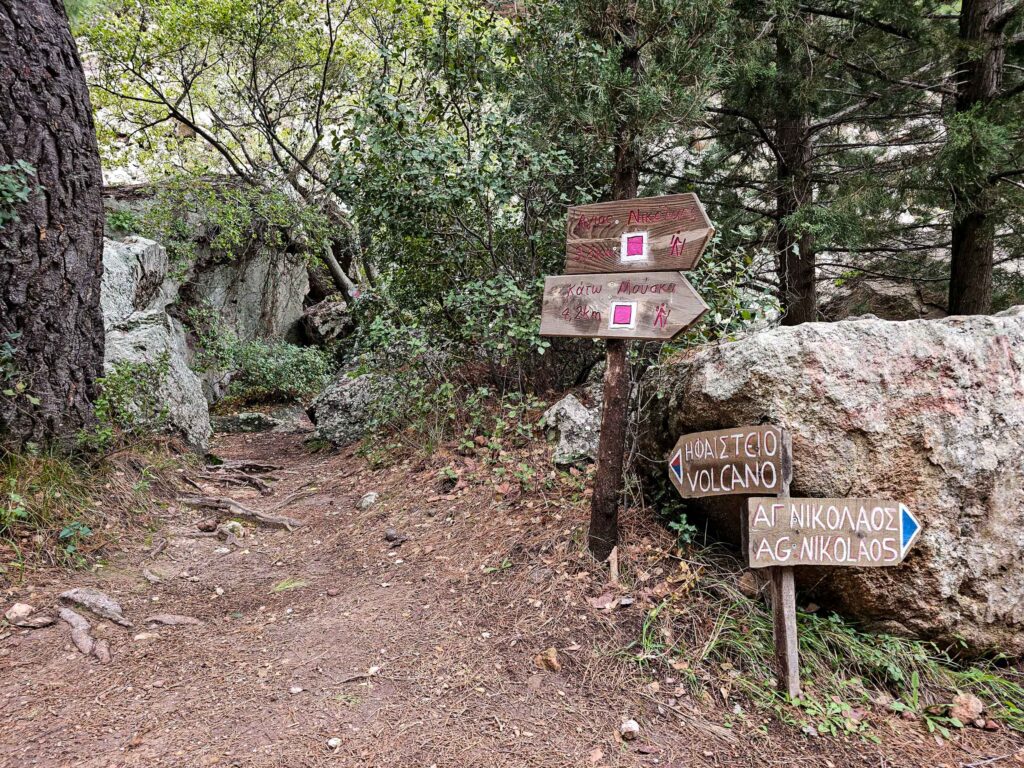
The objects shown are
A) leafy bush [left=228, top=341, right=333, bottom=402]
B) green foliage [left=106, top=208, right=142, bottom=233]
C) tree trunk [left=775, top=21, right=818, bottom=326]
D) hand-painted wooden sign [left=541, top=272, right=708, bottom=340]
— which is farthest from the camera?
leafy bush [left=228, top=341, right=333, bottom=402]

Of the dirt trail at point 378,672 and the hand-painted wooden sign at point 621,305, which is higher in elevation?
the hand-painted wooden sign at point 621,305

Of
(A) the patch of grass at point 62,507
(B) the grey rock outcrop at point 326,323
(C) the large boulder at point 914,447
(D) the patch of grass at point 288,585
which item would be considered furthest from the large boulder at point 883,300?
(B) the grey rock outcrop at point 326,323

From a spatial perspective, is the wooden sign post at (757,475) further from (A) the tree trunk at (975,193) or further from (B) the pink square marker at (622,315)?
(A) the tree trunk at (975,193)

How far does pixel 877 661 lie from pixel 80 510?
16.2ft

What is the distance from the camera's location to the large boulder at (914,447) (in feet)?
9.66

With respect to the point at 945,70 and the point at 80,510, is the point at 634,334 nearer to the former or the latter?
the point at 80,510

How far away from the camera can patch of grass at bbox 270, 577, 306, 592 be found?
12.0 feet

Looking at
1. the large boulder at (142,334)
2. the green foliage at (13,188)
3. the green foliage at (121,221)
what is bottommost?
the large boulder at (142,334)

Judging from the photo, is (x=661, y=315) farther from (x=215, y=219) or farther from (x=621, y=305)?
(x=215, y=219)

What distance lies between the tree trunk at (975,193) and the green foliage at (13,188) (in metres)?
7.36

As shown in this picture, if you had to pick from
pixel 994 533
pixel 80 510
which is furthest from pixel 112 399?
pixel 994 533

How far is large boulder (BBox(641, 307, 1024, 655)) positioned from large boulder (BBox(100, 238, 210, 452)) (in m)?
5.39

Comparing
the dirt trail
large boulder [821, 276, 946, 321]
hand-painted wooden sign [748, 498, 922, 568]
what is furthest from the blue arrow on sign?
large boulder [821, 276, 946, 321]

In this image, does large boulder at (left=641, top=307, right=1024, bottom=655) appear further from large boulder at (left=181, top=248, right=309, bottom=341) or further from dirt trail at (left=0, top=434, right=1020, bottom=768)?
large boulder at (left=181, top=248, right=309, bottom=341)
